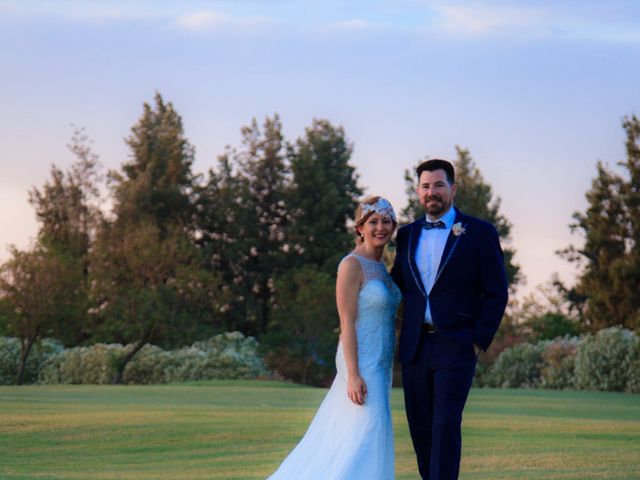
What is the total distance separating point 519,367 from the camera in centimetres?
3803

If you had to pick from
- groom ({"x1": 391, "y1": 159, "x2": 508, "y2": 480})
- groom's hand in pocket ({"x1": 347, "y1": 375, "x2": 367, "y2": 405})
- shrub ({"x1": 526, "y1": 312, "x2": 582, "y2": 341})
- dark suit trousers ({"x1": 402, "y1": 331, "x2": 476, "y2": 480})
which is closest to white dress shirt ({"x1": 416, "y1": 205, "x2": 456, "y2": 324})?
groom ({"x1": 391, "y1": 159, "x2": 508, "y2": 480})

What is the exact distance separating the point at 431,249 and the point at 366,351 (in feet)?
2.63

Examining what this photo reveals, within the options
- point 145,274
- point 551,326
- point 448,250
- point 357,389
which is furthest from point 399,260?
point 551,326

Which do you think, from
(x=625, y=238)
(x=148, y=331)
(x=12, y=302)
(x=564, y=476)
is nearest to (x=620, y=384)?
(x=625, y=238)

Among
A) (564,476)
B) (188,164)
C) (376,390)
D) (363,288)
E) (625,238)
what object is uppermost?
(188,164)

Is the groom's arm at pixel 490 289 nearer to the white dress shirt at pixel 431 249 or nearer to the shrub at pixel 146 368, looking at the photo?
the white dress shirt at pixel 431 249

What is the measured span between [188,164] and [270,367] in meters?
13.6

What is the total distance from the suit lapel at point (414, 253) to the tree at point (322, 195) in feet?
130

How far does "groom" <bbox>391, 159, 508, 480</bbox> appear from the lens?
724 centimetres

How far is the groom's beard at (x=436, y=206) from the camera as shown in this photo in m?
7.41

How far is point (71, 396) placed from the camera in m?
27.4

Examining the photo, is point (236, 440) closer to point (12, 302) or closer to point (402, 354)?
point (402, 354)

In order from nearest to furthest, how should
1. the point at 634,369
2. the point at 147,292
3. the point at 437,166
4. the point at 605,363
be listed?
the point at 437,166 → the point at 634,369 → the point at 605,363 → the point at 147,292

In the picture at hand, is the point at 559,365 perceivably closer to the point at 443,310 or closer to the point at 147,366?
the point at 147,366
